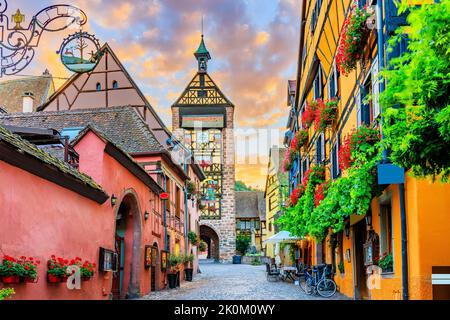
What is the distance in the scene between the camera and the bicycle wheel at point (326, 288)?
14266mm

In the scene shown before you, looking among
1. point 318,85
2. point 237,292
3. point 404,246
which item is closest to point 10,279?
point 404,246

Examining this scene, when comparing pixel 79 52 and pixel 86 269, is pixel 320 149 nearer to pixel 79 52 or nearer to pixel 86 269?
pixel 86 269

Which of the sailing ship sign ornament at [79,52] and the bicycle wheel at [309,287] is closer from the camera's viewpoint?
the sailing ship sign ornament at [79,52]

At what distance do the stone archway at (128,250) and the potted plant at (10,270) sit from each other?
8135 millimetres

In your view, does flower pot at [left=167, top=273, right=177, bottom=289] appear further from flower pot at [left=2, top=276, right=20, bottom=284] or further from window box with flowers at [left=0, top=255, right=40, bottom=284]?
flower pot at [left=2, top=276, right=20, bottom=284]

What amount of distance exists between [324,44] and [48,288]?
1008cm

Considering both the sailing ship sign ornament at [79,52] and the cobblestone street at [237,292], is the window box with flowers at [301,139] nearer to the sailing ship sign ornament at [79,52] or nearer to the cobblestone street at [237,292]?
the cobblestone street at [237,292]

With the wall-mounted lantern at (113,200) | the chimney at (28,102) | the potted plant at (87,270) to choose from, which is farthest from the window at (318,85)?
the chimney at (28,102)

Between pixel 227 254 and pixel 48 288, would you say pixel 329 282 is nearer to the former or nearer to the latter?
pixel 48 288

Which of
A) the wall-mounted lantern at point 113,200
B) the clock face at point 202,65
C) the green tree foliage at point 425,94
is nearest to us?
the green tree foliage at point 425,94

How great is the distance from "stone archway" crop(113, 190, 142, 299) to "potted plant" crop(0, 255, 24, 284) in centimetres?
813

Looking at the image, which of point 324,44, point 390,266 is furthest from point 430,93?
point 324,44

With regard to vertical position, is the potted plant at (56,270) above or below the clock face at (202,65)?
below
